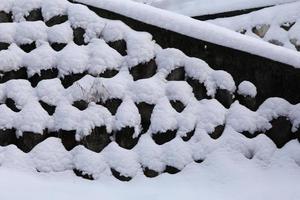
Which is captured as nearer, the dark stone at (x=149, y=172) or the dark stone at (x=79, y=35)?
the dark stone at (x=149, y=172)

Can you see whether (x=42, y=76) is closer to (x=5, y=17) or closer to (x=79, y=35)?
(x=79, y=35)

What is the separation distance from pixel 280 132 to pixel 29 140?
970mm

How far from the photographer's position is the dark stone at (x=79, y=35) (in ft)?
7.05

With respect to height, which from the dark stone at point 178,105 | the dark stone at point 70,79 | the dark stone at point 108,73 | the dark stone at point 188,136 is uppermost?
the dark stone at point 108,73

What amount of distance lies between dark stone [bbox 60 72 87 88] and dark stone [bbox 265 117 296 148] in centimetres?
77

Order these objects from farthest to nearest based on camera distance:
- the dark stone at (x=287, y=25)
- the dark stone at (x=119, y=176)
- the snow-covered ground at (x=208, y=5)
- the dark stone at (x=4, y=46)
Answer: the snow-covered ground at (x=208, y=5) → the dark stone at (x=287, y=25) → the dark stone at (x=4, y=46) → the dark stone at (x=119, y=176)

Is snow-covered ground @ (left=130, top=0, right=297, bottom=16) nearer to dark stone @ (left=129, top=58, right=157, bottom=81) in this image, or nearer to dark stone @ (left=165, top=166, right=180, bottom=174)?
dark stone @ (left=129, top=58, right=157, bottom=81)

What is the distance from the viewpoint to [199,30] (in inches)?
82.7

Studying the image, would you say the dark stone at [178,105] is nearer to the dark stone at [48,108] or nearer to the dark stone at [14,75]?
the dark stone at [48,108]

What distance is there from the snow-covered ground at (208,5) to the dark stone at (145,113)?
7.09 ft

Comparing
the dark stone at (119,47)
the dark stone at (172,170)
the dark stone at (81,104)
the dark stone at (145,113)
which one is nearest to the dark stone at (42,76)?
the dark stone at (81,104)

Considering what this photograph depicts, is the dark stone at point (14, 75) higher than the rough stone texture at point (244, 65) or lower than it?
lower

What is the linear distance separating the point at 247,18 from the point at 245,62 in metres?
1.95

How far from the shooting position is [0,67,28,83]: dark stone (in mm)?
2082
